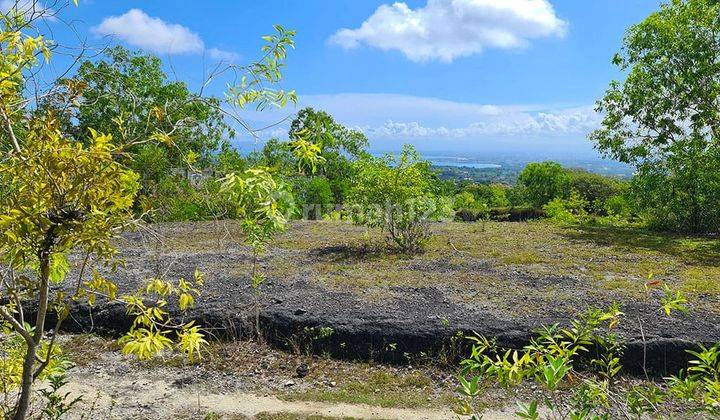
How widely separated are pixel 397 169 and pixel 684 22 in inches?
335

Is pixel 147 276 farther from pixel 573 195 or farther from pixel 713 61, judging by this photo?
pixel 573 195

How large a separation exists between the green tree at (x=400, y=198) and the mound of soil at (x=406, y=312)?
142 cm

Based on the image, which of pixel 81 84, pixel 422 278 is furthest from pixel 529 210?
pixel 81 84

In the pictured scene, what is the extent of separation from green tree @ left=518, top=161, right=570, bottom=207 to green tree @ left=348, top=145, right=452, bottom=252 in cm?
1995

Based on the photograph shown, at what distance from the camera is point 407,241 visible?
1029cm

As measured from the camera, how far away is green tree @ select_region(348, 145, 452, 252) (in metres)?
9.91

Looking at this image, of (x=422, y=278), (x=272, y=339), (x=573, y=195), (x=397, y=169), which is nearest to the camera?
(x=272, y=339)

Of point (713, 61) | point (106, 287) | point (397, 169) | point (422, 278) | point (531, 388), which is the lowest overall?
point (531, 388)

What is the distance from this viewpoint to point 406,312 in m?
6.46

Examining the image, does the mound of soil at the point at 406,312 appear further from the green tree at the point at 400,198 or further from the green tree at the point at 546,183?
the green tree at the point at 546,183

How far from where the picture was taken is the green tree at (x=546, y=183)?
29.1 m

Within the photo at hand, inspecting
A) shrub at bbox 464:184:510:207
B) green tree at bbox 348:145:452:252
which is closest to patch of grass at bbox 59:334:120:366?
green tree at bbox 348:145:452:252

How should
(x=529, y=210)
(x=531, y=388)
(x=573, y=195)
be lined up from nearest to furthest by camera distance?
1. (x=531, y=388)
2. (x=573, y=195)
3. (x=529, y=210)

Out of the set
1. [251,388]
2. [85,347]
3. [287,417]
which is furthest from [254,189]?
[85,347]
